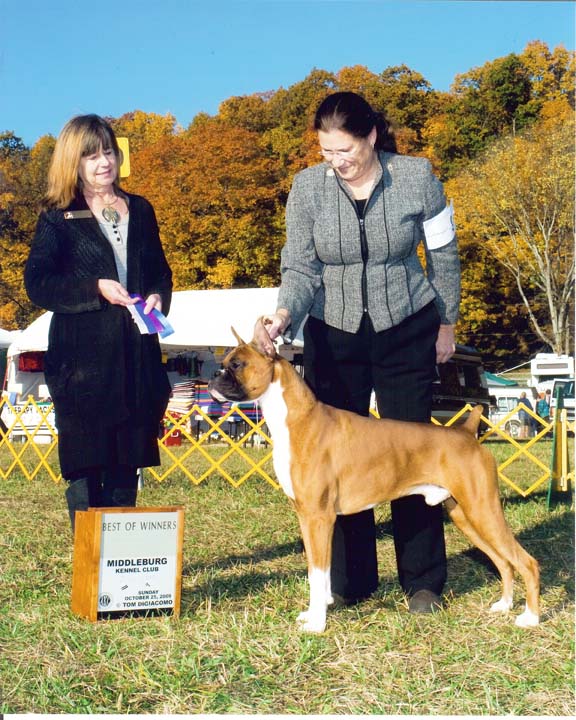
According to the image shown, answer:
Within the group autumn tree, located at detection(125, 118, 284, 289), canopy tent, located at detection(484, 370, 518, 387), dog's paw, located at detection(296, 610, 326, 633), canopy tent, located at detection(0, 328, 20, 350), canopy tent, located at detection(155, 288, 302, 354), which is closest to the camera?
dog's paw, located at detection(296, 610, 326, 633)

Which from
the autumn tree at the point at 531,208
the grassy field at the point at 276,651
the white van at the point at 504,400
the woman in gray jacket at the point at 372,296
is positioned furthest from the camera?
the autumn tree at the point at 531,208

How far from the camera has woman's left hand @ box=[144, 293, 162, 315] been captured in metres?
3.67

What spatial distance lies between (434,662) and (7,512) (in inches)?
187

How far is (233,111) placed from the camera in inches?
1013

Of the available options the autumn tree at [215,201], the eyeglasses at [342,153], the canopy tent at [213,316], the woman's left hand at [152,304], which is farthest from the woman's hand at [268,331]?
the autumn tree at [215,201]

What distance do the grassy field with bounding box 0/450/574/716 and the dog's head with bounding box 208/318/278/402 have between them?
0.94 metres

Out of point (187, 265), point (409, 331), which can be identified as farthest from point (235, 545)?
point (187, 265)

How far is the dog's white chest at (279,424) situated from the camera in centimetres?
334

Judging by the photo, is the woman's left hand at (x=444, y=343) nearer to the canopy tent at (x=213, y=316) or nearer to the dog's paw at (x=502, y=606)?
the dog's paw at (x=502, y=606)

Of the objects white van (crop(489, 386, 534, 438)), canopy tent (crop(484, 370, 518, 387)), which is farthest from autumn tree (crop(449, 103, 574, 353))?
white van (crop(489, 386, 534, 438))

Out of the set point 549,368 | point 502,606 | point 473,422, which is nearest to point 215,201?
point 549,368

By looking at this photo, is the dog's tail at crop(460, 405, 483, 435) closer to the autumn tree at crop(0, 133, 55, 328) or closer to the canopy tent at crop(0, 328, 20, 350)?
the autumn tree at crop(0, 133, 55, 328)

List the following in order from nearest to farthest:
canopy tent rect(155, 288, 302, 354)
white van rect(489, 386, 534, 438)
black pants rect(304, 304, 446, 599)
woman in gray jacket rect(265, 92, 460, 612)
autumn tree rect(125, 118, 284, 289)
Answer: woman in gray jacket rect(265, 92, 460, 612) < black pants rect(304, 304, 446, 599) < canopy tent rect(155, 288, 302, 354) < white van rect(489, 386, 534, 438) < autumn tree rect(125, 118, 284, 289)

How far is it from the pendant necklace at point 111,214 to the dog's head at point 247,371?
3.10 feet
